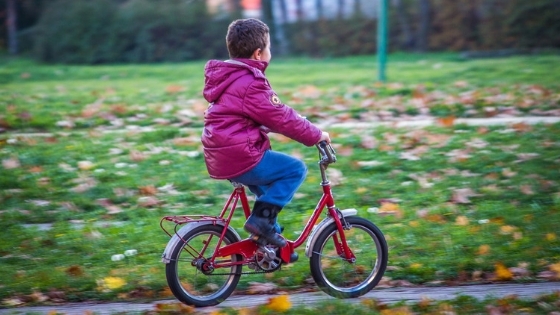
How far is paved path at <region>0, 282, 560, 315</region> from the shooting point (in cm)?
479

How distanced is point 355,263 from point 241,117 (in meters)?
1.28

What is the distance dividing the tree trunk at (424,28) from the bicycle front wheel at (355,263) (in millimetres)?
15845

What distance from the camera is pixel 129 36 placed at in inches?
792

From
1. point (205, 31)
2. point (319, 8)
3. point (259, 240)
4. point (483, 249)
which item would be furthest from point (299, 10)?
point (259, 240)

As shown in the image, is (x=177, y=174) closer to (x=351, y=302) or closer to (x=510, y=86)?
(x=351, y=302)

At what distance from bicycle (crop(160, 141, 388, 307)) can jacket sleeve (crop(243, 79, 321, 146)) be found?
183 millimetres

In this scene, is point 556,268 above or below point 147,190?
below

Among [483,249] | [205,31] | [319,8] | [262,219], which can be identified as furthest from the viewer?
[319,8]

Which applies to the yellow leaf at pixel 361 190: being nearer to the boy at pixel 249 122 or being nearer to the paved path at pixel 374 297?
the paved path at pixel 374 297

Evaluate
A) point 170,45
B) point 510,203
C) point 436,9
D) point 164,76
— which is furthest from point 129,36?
point 510,203

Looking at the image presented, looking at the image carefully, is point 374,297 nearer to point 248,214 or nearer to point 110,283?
point 248,214

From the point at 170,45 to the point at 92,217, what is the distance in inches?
562

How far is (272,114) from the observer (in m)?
4.47

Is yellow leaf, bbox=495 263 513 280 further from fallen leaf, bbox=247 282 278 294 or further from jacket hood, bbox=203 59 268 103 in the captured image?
jacket hood, bbox=203 59 268 103
